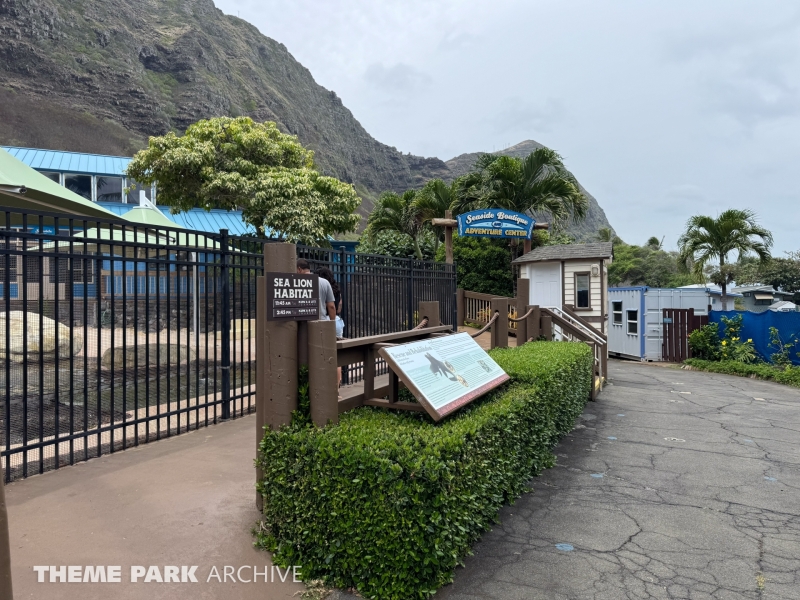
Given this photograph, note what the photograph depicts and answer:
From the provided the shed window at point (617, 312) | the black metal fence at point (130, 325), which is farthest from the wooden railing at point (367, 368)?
the shed window at point (617, 312)

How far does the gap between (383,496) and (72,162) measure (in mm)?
33292

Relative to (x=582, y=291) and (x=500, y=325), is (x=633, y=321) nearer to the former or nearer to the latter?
(x=582, y=291)

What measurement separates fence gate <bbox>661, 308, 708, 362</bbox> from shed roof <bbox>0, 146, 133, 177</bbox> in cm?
2690

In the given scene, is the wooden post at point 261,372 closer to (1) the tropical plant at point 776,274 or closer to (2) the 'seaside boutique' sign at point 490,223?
(2) the 'seaside boutique' sign at point 490,223

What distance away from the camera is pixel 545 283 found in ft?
56.0

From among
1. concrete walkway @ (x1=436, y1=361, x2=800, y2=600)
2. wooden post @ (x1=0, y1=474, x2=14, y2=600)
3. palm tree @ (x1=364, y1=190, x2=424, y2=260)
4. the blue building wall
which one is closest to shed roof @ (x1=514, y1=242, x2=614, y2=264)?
the blue building wall

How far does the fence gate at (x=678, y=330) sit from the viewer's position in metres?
16.7

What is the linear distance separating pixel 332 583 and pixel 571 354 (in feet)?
17.9

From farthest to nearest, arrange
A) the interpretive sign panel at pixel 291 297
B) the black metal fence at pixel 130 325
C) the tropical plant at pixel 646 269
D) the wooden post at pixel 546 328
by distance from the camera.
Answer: the tropical plant at pixel 646 269 < the wooden post at pixel 546 328 < the black metal fence at pixel 130 325 < the interpretive sign panel at pixel 291 297

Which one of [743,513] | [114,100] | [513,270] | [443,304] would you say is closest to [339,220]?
[513,270]

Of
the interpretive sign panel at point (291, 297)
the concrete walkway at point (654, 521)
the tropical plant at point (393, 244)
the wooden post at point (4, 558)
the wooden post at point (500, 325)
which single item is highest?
the tropical plant at point (393, 244)

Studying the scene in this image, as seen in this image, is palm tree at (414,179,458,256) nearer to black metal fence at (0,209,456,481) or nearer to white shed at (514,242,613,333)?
white shed at (514,242,613,333)

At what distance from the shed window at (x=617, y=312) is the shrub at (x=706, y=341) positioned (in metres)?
2.51

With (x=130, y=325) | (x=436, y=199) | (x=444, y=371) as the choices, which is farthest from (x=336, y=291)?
(x=436, y=199)
